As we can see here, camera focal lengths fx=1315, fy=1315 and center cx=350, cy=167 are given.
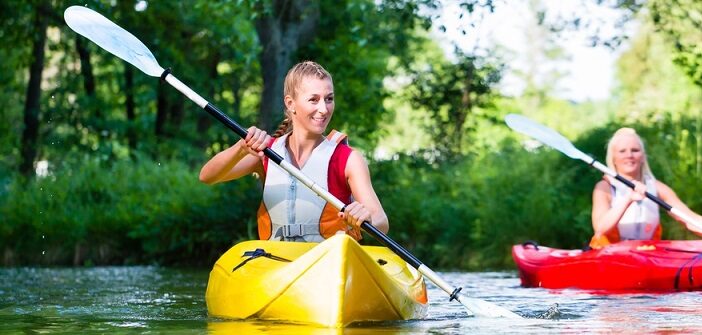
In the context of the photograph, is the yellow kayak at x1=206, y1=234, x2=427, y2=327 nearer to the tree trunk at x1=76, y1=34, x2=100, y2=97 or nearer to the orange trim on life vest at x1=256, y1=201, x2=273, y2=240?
the orange trim on life vest at x1=256, y1=201, x2=273, y2=240

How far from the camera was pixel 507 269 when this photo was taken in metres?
12.3

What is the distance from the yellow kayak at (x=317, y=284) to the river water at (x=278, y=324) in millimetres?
62

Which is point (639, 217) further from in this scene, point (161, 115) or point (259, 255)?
point (161, 115)

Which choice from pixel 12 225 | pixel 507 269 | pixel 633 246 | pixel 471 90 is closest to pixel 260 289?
pixel 633 246

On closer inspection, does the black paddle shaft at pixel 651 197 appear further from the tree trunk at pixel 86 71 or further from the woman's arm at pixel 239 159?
the tree trunk at pixel 86 71

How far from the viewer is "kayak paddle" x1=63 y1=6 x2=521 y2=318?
549cm

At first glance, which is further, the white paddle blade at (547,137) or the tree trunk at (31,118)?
the tree trunk at (31,118)

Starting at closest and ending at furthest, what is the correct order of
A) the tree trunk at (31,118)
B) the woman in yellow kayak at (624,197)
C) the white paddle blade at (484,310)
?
the white paddle blade at (484,310), the woman in yellow kayak at (624,197), the tree trunk at (31,118)

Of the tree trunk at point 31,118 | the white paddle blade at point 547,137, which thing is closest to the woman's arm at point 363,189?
the white paddle blade at point 547,137

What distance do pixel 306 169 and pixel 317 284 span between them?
0.82m

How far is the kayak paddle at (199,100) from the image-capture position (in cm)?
549

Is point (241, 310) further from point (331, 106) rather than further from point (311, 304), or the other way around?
point (331, 106)

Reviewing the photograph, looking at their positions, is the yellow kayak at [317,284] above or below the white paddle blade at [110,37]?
below

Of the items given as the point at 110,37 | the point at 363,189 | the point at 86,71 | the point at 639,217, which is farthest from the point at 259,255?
the point at 86,71
